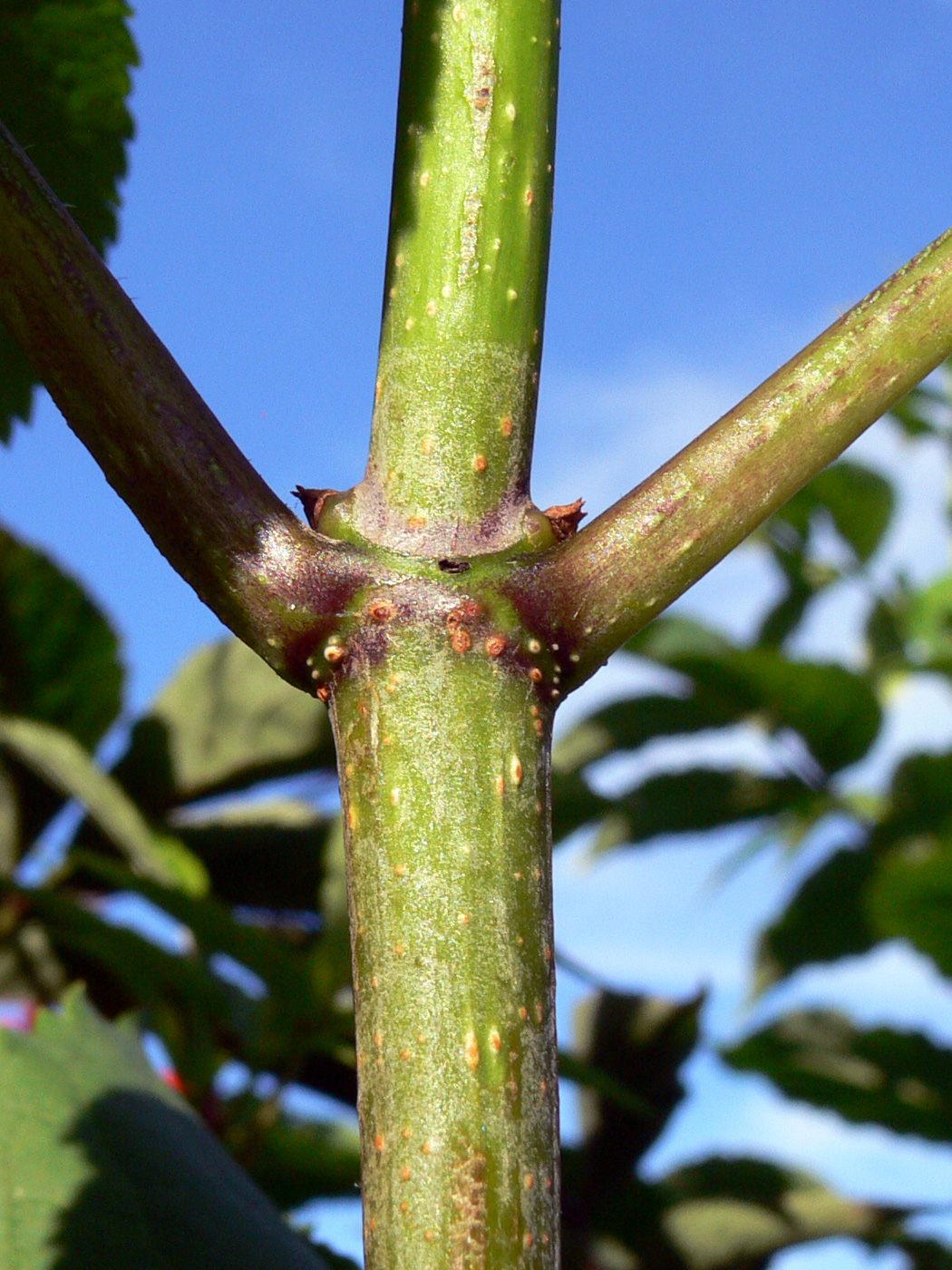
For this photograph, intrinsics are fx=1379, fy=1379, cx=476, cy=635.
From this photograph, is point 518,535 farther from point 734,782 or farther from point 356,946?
point 734,782

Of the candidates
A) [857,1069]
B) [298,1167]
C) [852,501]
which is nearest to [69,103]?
[298,1167]

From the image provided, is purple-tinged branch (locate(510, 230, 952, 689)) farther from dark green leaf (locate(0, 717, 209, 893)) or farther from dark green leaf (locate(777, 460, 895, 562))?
dark green leaf (locate(777, 460, 895, 562))

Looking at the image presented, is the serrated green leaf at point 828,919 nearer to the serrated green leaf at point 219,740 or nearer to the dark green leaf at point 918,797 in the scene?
the dark green leaf at point 918,797

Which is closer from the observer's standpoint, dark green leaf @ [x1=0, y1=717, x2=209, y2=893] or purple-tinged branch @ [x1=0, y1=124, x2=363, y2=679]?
purple-tinged branch @ [x1=0, y1=124, x2=363, y2=679]

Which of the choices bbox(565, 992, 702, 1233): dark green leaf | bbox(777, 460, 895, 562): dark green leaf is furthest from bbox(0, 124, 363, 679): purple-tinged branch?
bbox(777, 460, 895, 562): dark green leaf

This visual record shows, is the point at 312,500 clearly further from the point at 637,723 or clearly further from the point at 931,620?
the point at 931,620

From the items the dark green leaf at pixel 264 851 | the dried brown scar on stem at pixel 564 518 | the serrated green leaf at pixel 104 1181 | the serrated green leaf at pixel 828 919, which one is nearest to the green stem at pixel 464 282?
the dried brown scar on stem at pixel 564 518

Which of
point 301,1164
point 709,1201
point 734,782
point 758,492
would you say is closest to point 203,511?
point 758,492
